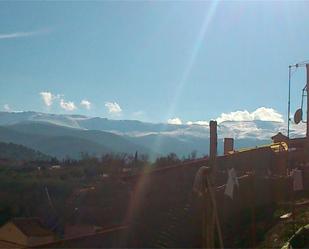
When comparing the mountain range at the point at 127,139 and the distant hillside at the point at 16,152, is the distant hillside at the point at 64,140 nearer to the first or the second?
the mountain range at the point at 127,139

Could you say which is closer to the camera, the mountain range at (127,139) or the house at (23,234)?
the house at (23,234)

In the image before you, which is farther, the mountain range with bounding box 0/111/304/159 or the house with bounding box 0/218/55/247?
the mountain range with bounding box 0/111/304/159

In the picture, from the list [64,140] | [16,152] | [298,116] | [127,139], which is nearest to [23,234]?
[298,116]

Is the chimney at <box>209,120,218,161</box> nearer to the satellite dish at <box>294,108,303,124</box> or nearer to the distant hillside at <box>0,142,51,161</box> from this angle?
the satellite dish at <box>294,108,303,124</box>

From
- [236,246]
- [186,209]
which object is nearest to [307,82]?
[186,209]

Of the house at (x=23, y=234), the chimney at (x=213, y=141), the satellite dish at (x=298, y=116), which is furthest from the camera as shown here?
the satellite dish at (x=298, y=116)

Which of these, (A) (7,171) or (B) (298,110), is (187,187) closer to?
(B) (298,110)

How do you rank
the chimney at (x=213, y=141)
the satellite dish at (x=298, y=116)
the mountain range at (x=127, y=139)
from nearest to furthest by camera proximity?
the chimney at (x=213, y=141), the satellite dish at (x=298, y=116), the mountain range at (x=127, y=139)

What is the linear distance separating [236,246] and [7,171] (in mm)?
52868

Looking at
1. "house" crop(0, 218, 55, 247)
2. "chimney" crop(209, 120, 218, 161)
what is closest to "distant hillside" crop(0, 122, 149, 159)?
"house" crop(0, 218, 55, 247)

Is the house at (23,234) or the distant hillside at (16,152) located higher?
the distant hillside at (16,152)

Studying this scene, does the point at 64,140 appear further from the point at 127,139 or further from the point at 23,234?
the point at 23,234

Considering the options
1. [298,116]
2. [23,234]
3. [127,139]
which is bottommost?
[23,234]

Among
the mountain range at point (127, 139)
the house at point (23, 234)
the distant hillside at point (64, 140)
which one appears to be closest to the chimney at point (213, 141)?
the house at point (23, 234)
